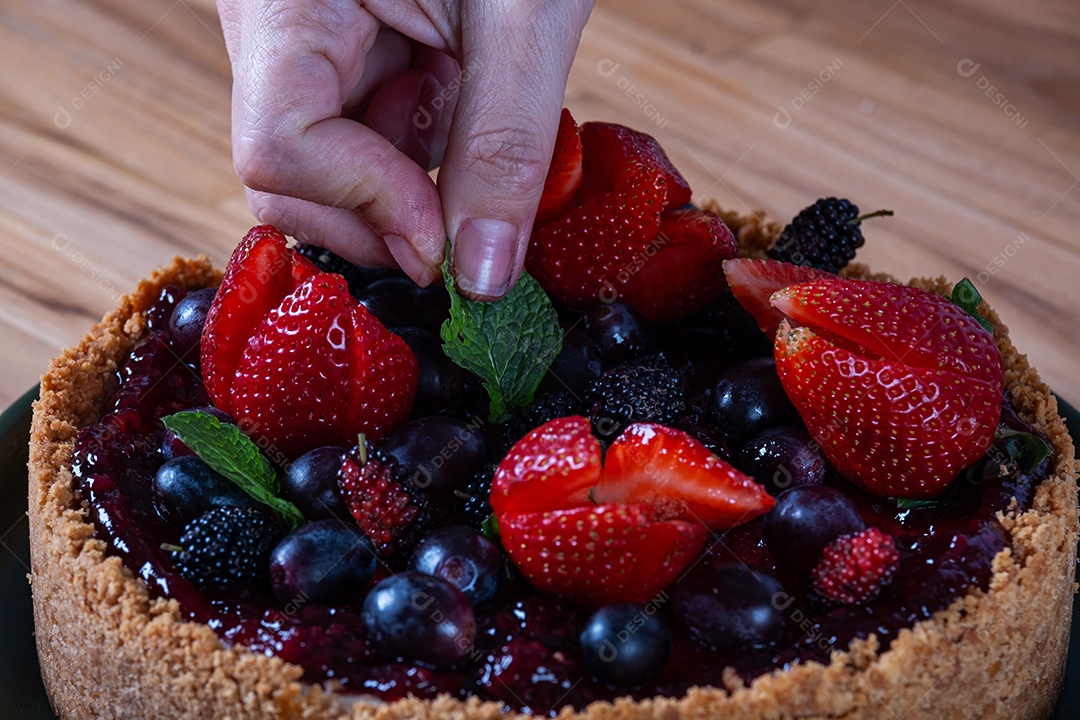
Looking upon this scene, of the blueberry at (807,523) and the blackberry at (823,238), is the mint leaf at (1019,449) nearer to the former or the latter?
the blueberry at (807,523)

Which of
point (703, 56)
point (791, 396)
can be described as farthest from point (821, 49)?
point (791, 396)

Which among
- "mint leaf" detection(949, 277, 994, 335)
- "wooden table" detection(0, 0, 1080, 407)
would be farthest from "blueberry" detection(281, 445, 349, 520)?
"wooden table" detection(0, 0, 1080, 407)

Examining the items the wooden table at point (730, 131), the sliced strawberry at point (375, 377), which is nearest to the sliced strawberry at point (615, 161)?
the sliced strawberry at point (375, 377)

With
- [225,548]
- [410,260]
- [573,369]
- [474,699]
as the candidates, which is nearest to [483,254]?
[410,260]

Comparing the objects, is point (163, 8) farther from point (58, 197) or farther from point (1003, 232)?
point (1003, 232)

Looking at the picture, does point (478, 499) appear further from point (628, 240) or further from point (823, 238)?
point (823, 238)
